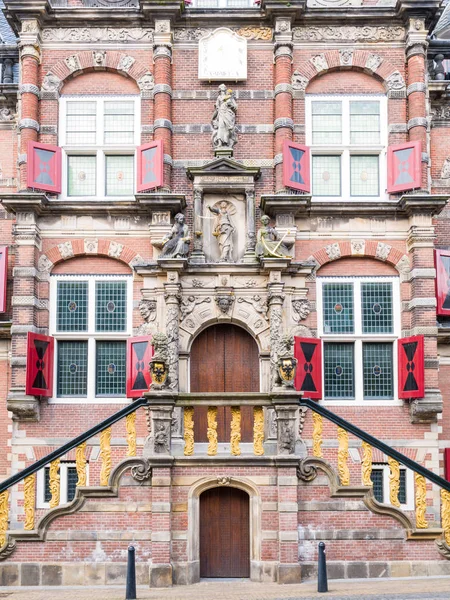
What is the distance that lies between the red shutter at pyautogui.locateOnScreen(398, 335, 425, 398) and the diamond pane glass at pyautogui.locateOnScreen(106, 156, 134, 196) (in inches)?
248

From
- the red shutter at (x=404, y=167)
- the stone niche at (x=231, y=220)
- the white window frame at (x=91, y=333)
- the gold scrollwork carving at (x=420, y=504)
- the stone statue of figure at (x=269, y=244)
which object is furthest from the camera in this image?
the stone niche at (x=231, y=220)

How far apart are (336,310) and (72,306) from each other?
17.2ft

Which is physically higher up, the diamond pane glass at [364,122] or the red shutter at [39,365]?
the diamond pane glass at [364,122]

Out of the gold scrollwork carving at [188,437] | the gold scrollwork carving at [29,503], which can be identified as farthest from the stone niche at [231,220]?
the gold scrollwork carving at [29,503]

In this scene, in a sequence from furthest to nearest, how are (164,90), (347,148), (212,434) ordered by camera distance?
(347,148), (164,90), (212,434)

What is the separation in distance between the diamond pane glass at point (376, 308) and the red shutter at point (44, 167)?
6481mm

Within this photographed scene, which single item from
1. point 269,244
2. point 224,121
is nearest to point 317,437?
point 269,244

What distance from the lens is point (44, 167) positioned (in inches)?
713

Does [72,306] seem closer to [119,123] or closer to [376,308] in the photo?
[119,123]

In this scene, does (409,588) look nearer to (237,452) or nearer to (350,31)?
(237,452)

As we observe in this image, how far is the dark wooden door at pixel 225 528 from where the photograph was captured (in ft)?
48.6

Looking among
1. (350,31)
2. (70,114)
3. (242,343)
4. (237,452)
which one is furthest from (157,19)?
(237,452)

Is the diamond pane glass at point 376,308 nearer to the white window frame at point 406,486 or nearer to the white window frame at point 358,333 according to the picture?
the white window frame at point 358,333

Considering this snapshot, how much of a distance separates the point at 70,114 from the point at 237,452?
8.29 metres
